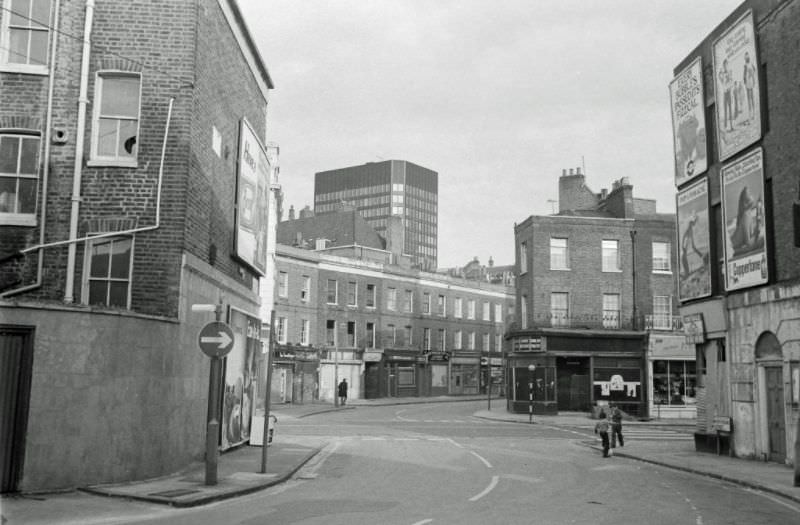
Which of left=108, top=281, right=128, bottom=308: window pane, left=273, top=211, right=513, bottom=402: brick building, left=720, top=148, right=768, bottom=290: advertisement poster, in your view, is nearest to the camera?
left=108, top=281, right=128, bottom=308: window pane

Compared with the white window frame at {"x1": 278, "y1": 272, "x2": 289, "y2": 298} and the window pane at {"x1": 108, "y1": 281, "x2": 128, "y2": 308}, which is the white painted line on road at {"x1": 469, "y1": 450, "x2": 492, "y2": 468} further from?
the white window frame at {"x1": 278, "y1": 272, "x2": 289, "y2": 298}

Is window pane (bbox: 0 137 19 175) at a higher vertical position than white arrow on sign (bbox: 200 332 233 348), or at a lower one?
higher

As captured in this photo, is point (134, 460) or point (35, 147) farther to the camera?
point (35, 147)

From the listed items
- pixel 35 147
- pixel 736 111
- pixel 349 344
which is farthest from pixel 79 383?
pixel 349 344

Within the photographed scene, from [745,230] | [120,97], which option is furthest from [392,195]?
[120,97]

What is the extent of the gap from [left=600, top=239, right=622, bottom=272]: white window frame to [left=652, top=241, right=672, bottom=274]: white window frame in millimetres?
2061

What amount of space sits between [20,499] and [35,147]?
719 centimetres

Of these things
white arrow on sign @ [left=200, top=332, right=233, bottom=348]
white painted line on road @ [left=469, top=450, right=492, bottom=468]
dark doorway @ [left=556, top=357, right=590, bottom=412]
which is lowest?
white painted line on road @ [left=469, top=450, right=492, bottom=468]

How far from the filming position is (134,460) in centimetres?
1434

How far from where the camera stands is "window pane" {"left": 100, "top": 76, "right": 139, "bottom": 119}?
16359 mm

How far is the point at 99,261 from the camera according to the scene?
15.9 meters

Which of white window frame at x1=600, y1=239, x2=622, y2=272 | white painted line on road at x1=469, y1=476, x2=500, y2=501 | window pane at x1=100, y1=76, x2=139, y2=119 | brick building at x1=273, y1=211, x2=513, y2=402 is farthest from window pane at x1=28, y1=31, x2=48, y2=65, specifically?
brick building at x1=273, y1=211, x2=513, y2=402

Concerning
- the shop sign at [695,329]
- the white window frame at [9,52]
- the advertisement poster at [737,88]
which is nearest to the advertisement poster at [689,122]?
the advertisement poster at [737,88]

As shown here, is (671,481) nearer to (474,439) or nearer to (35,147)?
(474,439)
